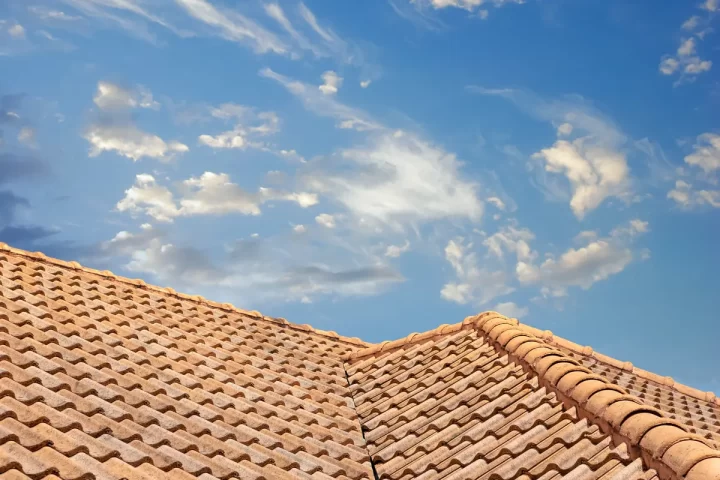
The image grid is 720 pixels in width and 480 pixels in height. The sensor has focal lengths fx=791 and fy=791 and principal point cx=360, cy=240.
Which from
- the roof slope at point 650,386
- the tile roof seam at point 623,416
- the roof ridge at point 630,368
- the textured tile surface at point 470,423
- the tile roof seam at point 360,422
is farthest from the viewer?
the roof ridge at point 630,368

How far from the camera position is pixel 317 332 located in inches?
503

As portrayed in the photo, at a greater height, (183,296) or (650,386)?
(183,296)

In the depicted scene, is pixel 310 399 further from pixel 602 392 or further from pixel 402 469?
pixel 602 392

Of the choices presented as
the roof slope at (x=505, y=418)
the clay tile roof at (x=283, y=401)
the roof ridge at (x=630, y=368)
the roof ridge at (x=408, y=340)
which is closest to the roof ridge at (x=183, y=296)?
the clay tile roof at (x=283, y=401)

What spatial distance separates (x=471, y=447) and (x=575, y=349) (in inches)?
235

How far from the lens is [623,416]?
640cm

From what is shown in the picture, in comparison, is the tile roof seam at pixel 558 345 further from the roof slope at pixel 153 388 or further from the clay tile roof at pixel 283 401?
the roof slope at pixel 153 388

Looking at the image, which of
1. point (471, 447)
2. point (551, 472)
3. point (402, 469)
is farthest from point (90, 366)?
point (551, 472)

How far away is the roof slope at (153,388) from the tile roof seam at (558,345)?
2.12 feet

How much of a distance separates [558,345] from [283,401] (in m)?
5.25

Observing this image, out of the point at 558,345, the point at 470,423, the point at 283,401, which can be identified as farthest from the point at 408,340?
the point at 470,423

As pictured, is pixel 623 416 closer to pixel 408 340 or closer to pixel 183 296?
pixel 408 340

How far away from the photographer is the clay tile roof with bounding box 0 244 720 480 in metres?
5.97

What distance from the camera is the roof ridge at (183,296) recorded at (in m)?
11.2
